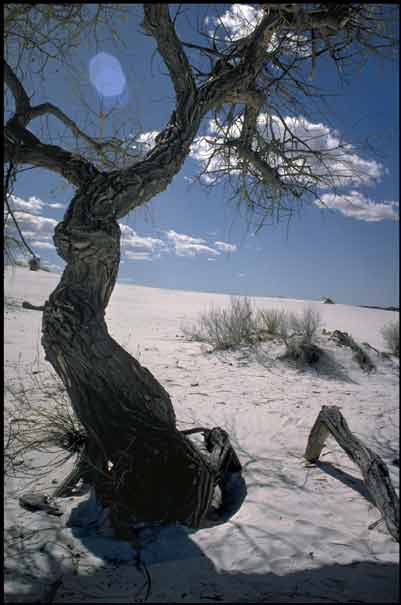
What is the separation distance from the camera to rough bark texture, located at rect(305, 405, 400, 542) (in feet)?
6.09

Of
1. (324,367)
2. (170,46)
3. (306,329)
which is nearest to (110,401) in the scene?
(170,46)

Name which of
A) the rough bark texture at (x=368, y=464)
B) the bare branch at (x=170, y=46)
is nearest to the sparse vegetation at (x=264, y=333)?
the rough bark texture at (x=368, y=464)

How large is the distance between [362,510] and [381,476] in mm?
486

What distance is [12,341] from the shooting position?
646 centimetres

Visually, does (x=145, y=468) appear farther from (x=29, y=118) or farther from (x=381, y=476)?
(x=29, y=118)

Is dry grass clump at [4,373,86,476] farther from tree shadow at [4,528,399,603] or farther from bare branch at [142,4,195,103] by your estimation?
bare branch at [142,4,195,103]

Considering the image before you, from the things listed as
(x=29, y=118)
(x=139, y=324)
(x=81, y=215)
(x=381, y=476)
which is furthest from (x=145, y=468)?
(x=139, y=324)

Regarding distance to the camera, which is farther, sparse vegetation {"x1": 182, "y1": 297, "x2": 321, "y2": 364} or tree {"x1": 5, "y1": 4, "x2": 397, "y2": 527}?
sparse vegetation {"x1": 182, "y1": 297, "x2": 321, "y2": 364}

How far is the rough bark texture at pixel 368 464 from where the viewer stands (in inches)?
73.1

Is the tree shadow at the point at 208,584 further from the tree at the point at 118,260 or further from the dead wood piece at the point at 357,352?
the dead wood piece at the point at 357,352

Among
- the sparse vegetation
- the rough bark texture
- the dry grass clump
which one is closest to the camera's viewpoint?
the rough bark texture

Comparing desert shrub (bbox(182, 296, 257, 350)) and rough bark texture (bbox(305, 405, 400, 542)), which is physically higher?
desert shrub (bbox(182, 296, 257, 350))

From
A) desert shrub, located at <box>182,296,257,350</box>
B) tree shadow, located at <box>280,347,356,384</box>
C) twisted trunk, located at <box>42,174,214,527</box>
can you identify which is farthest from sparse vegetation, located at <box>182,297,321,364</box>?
twisted trunk, located at <box>42,174,214,527</box>

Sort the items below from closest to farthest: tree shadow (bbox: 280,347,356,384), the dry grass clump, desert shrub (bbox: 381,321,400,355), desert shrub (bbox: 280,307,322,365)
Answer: the dry grass clump → tree shadow (bbox: 280,347,356,384) → desert shrub (bbox: 280,307,322,365) → desert shrub (bbox: 381,321,400,355)
